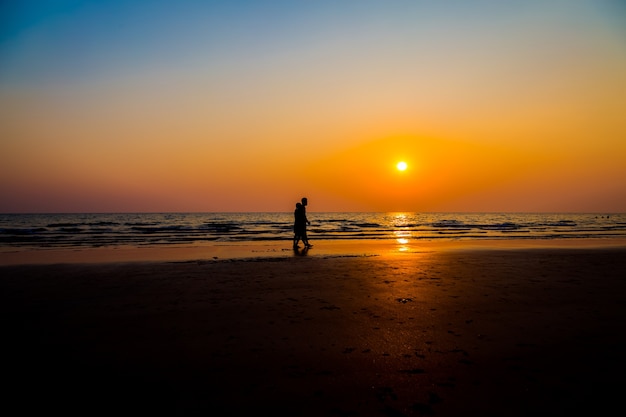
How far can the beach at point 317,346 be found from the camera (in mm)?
3670

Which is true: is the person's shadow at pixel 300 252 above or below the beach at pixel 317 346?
above

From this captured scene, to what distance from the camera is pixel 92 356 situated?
4.87 meters

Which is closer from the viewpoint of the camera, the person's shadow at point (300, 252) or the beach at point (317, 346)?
the beach at point (317, 346)

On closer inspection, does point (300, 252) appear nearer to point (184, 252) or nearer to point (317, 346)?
point (184, 252)

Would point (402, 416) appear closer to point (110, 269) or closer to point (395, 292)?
point (395, 292)

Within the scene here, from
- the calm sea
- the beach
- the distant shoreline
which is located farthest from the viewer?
the calm sea

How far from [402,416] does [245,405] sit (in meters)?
1.48

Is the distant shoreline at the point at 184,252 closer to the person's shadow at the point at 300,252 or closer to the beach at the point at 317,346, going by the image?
the person's shadow at the point at 300,252

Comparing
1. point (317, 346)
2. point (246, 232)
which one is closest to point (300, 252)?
point (317, 346)

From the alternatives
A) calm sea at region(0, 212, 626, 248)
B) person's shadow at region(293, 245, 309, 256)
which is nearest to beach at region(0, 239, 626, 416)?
person's shadow at region(293, 245, 309, 256)

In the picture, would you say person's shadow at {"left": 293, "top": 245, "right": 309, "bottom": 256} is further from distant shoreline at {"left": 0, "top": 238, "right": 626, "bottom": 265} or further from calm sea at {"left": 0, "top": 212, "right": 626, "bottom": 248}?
calm sea at {"left": 0, "top": 212, "right": 626, "bottom": 248}

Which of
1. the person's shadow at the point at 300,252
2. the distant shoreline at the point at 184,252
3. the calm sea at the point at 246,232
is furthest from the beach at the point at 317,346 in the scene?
the calm sea at the point at 246,232

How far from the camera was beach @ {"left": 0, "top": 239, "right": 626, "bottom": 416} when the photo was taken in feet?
12.0

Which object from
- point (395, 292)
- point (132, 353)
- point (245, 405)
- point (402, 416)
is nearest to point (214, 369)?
point (245, 405)
